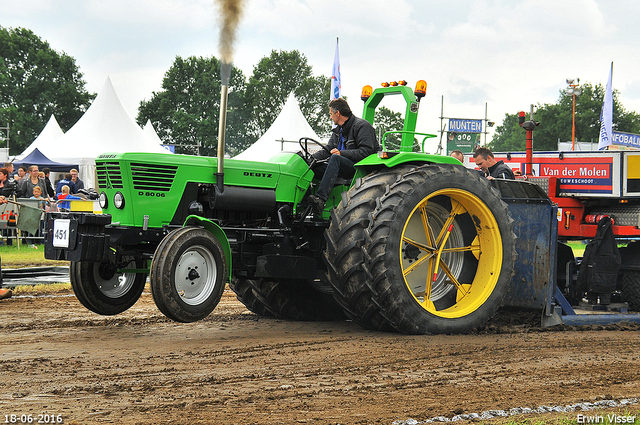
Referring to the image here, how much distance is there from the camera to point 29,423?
3420mm

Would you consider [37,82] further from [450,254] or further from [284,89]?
[450,254]

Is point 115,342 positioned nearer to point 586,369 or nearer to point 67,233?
point 67,233

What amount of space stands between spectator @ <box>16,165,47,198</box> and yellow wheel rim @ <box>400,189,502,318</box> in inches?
486

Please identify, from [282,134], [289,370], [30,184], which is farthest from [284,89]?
[289,370]

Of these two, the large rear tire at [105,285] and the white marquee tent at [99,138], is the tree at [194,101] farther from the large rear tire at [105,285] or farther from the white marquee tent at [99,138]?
the large rear tire at [105,285]

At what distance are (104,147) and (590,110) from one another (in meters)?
57.6

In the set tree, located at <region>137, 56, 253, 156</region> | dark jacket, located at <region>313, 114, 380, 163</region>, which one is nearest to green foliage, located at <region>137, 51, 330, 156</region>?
tree, located at <region>137, 56, 253, 156</region>

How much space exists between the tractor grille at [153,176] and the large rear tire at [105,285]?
0.70 metres

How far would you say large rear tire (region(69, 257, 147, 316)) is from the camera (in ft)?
20.8

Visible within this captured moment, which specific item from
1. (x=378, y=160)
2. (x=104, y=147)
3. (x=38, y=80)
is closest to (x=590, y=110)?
(x=38, y=80)

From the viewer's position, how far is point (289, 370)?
4.77m

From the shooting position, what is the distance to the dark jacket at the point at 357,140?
665 cm

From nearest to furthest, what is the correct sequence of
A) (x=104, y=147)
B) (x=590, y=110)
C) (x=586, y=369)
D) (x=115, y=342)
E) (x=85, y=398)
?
(x=85, y=398)
(x=586, y=369)
(x=115, y=342)
(x=104, y=147)
(x=590, y=110)

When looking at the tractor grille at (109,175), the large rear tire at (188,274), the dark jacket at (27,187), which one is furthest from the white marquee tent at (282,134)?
the large rear tire at (188,274)
